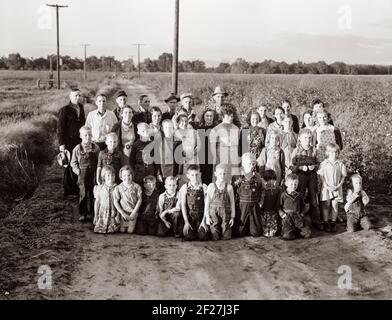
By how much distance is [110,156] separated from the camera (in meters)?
6.93

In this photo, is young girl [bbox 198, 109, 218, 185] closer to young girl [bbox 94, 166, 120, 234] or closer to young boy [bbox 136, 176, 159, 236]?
young boy [bbox 136, 176, 159, 236]

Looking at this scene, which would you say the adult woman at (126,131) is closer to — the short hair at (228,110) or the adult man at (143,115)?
the adult man at (143,115)

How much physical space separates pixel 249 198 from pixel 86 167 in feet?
7.95

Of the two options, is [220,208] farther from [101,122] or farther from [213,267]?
[101,122]

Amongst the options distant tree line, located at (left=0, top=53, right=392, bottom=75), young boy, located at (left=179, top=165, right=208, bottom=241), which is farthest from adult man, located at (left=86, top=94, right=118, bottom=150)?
distant tree line, located at (left=0, top=53, right=392, bottom=75)

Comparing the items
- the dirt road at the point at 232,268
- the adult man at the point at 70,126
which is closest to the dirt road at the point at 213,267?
the dirt road at the point at 232,268

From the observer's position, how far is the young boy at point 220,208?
6402mm

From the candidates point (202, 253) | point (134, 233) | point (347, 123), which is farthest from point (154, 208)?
point (347, 123)

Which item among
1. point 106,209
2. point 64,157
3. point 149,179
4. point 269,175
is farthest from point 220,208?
point 64,157

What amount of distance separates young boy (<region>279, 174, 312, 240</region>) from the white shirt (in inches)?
113

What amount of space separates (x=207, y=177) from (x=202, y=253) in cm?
204

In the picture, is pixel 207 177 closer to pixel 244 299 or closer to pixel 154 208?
pixel 154 208

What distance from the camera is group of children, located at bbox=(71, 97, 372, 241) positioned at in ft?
21.2

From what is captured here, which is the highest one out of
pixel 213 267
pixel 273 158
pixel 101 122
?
pixel 101 122
